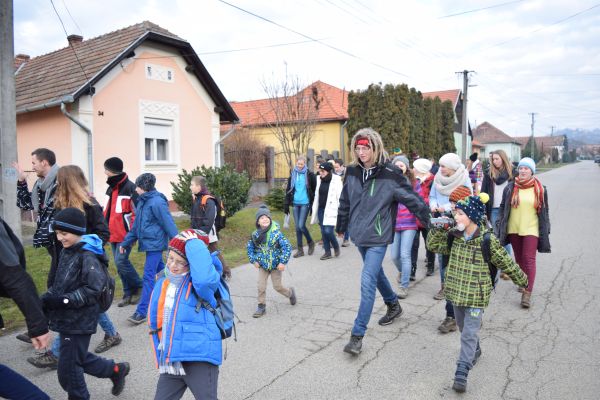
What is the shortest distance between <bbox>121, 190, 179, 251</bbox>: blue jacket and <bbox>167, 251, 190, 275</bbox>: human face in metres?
2.69

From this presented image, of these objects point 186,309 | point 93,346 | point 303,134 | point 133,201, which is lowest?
point 93,346

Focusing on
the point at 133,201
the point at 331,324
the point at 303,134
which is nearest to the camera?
the point at 331,324

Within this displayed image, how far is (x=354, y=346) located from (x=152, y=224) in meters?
2.67

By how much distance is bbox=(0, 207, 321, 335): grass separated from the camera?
5922mm

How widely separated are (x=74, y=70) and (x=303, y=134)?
10657mm

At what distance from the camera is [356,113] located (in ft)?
80.4

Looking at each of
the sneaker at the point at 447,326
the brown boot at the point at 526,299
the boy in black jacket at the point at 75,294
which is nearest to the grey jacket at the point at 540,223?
the brown boot at the point at 526,299

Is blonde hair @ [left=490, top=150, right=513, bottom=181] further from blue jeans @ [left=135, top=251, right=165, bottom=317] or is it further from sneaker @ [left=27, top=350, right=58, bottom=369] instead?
sneaker @ [left=27, top=350, right=58, bottom=369]

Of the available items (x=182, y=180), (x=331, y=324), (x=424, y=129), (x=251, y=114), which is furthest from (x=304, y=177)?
(x=251, y=114)

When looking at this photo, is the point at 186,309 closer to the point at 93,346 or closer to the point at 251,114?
the point at 93,346

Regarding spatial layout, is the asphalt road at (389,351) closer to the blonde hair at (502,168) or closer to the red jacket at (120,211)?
the red jacket at (120,211)

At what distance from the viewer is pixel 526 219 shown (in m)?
6.03

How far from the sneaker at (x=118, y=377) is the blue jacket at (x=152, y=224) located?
1.92m

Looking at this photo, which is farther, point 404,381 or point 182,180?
point 182,180
